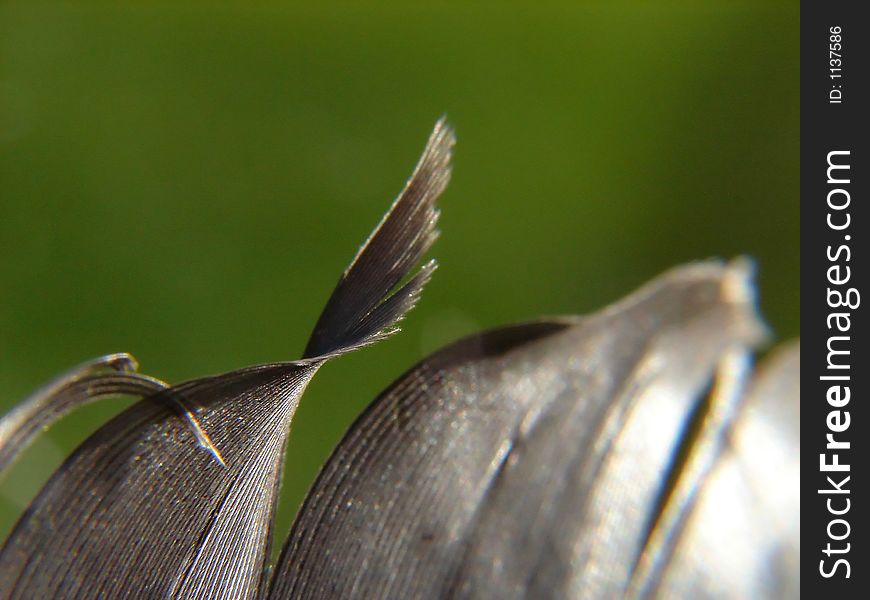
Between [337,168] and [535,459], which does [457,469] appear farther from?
[337,168]

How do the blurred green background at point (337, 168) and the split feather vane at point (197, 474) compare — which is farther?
the blurred green background at point (337, 168)
